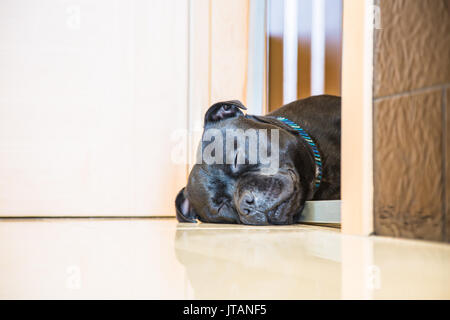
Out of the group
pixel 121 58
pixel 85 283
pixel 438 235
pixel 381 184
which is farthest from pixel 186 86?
pixel 85 283

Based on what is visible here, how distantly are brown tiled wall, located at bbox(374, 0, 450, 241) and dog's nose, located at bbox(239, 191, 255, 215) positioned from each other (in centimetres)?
68

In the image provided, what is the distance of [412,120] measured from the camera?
0.98m

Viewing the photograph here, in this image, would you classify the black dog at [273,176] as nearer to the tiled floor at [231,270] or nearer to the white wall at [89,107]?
the white wall at [89,107]

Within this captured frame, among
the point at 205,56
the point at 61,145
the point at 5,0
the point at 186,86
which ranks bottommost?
the point at 61,145

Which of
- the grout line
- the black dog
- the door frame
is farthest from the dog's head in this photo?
the grout line

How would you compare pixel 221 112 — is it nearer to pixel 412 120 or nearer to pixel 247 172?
pixel 247 172

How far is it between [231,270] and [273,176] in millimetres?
1076

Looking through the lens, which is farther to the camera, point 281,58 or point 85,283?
point 281,58

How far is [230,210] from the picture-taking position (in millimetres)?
1911

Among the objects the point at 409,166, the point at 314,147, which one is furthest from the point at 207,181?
the point at 409,166

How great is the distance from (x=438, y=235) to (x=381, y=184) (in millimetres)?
193

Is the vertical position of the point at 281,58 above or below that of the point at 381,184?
above

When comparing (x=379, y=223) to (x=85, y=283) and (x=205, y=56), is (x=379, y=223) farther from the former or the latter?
(x=205, y=56)

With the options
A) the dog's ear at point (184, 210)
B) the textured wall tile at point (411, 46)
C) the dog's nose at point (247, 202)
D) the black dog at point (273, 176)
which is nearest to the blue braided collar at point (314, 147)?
the black dog at point (273, 176)
